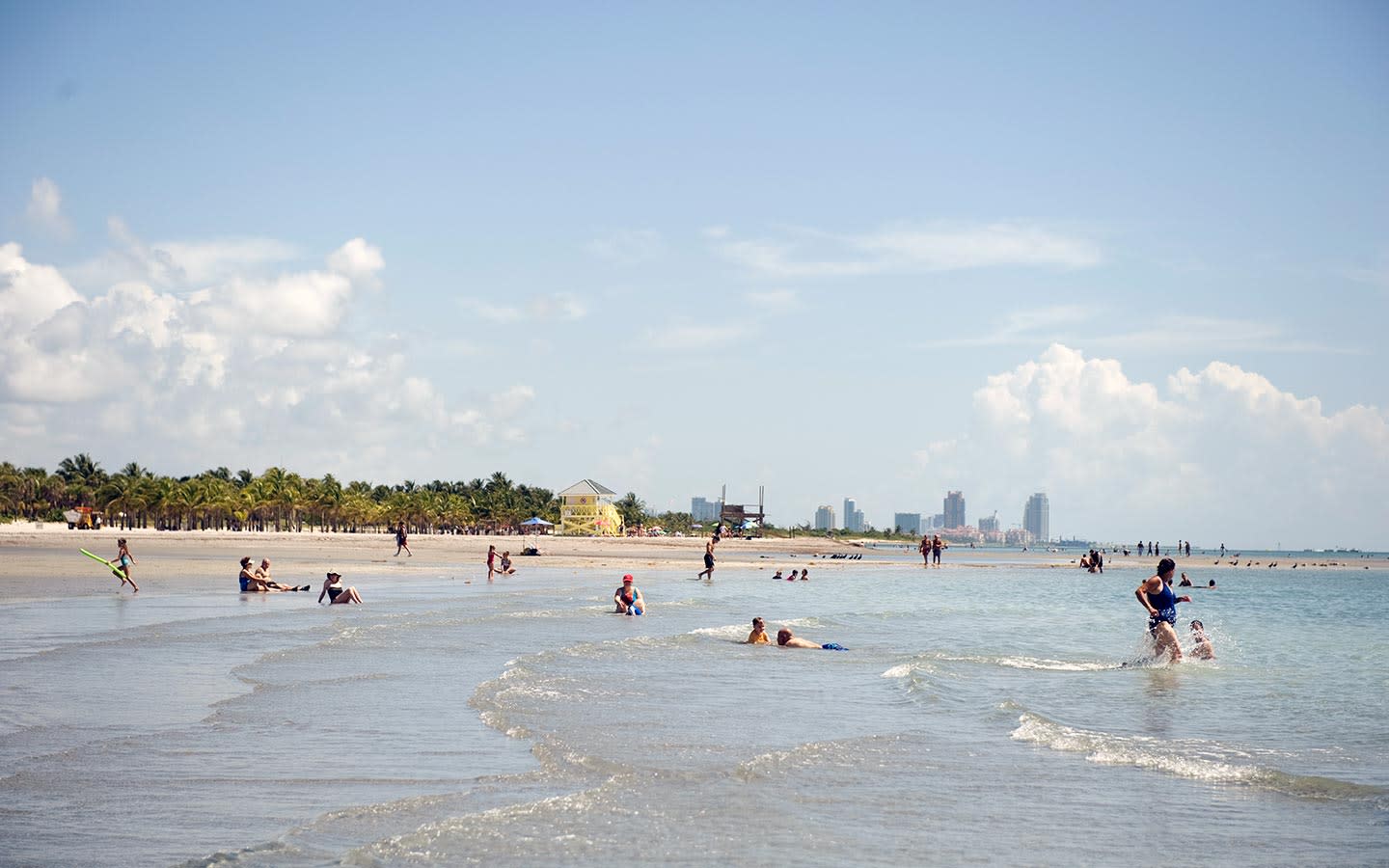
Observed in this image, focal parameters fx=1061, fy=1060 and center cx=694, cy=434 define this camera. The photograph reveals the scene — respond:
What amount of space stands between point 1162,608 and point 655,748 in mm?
11695

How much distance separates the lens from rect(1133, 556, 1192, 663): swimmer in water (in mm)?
18391

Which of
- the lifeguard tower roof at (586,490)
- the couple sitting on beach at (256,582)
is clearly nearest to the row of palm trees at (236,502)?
the lifeguard tower roof at (586,490)

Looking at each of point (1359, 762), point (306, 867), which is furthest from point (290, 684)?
point (1359, 762)

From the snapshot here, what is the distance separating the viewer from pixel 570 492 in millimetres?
154500

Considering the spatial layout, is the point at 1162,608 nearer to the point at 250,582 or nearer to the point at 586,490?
the point at 250,582

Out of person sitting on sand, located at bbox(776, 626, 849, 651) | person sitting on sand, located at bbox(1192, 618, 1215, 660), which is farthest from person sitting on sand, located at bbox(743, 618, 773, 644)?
person sitting on sand, located at bbox(1192, 618, 1215, 660)

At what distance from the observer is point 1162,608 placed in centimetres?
1886

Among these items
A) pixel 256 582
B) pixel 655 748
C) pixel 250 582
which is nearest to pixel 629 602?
pixel 256 582

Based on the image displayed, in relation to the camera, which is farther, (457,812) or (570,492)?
(570,492)

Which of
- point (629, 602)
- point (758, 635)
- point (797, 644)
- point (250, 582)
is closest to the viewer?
point (797, 644)

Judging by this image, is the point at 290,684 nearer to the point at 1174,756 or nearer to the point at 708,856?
the point at 708,856

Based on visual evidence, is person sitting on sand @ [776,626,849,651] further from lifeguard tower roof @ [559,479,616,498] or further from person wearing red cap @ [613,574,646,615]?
lifeguard tower roof @ [559,479,616,498]

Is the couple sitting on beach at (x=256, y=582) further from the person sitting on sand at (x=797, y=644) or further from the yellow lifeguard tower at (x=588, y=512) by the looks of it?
the yellow lifeguard tower at (x=588, y=512)

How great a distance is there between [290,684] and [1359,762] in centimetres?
1302
